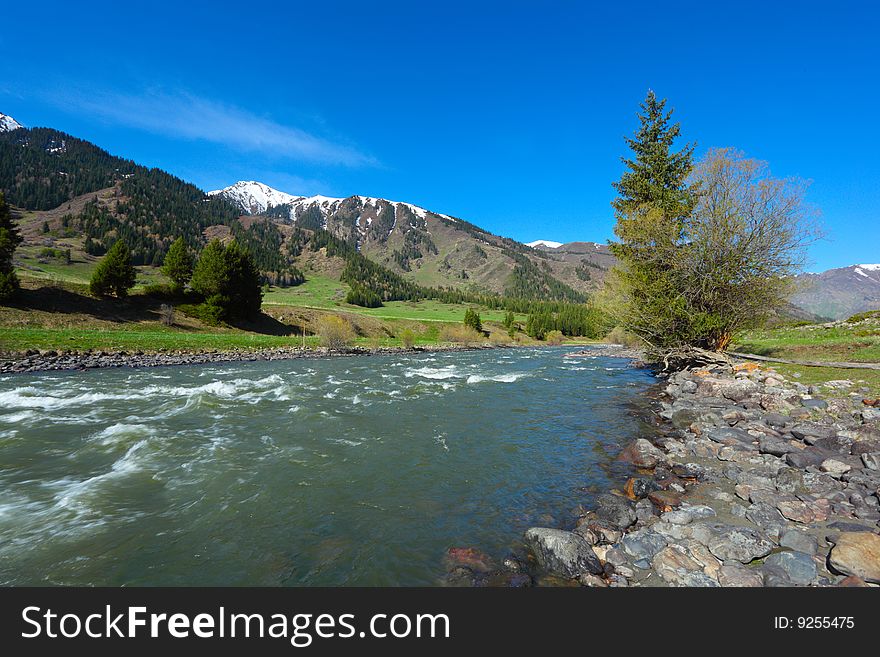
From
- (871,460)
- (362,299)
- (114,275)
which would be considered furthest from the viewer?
(362,299)

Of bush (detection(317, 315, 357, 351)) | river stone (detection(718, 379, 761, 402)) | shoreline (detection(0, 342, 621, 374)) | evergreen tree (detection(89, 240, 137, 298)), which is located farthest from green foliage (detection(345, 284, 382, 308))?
river stone (detection(718, 379, 761, 402))

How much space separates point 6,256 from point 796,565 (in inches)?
2480

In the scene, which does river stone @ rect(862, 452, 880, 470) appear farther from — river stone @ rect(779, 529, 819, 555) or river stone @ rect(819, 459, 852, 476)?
river stone @ rect(779, 529, 819, 555)

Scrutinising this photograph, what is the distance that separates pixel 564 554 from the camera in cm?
595

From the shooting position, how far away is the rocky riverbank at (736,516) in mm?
5266

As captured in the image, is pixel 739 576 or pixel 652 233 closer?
pixel 739 576

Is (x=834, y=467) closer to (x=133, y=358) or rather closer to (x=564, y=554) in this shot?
(x=564, y=554)

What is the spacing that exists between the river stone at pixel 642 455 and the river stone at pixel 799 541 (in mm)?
4126

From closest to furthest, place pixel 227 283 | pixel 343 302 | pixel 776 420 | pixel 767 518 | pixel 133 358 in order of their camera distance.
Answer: pixel 767 518 < pixel 776 420 < pixel 133 358 < pixel 227 283 < pixel 343 302

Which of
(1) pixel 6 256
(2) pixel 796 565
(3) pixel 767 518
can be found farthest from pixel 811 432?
(1) pixel 6 256

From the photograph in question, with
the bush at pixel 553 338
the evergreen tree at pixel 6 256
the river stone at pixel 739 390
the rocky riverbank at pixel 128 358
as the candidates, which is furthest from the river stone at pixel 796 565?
the bush at pixel 553 338

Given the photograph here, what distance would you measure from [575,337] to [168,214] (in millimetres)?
199586

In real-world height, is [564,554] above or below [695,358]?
below
